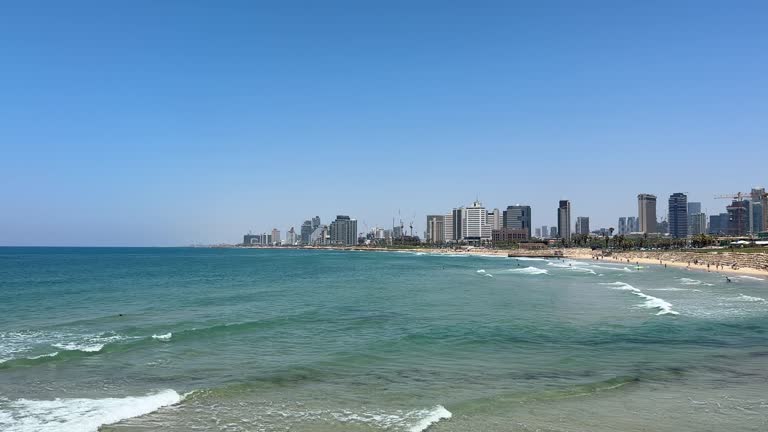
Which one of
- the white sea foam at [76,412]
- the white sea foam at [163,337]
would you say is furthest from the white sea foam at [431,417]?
the white sea foam at [163,337]

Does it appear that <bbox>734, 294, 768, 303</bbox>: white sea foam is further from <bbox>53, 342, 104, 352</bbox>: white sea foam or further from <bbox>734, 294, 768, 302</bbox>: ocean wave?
<bbox>53, 342, 104, 352</bbox>: white sea foam

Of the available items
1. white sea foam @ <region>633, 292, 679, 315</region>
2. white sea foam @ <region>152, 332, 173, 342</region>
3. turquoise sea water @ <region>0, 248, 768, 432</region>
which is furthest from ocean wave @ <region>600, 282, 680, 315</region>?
white sea foam @ <region>152, 332, 173, 342</region>

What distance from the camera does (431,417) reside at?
14.7m

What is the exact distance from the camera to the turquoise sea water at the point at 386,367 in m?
14.8

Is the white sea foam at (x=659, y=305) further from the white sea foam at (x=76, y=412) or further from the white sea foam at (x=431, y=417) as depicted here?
the white sea foam at (x=76, y=412)

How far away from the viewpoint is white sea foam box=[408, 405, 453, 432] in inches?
547

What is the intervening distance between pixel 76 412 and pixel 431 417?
32.2ft

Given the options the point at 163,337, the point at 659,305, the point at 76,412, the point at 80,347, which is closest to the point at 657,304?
the point at 659,305

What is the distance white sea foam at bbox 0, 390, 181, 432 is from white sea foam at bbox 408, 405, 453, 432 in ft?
23.9

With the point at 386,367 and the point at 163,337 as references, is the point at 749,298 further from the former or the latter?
the point at 163,337

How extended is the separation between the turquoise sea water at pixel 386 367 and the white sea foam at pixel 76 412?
68 mm

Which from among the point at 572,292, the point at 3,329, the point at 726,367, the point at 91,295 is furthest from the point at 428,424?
the point at 91,295

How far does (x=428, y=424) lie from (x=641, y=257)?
149632 millimetres

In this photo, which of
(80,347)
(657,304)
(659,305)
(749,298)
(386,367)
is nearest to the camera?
(386,367)
